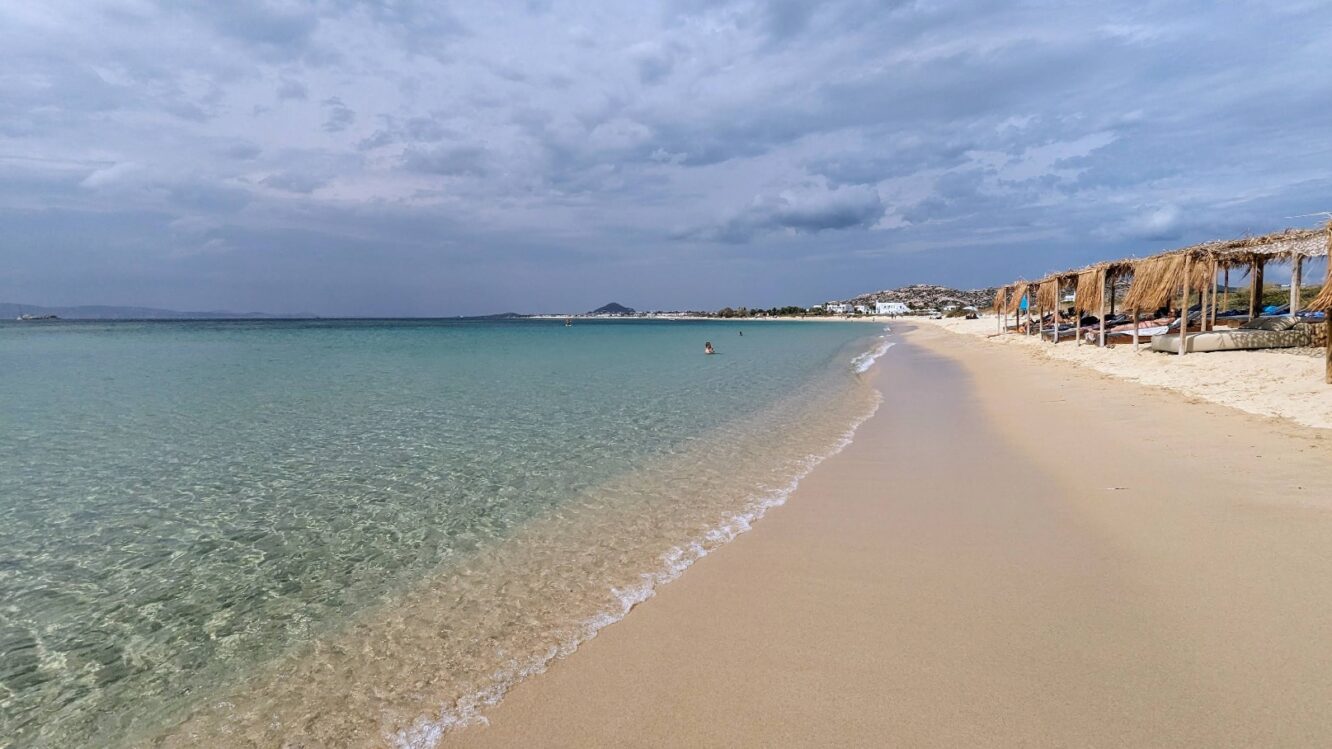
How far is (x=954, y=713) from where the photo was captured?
2902 mm

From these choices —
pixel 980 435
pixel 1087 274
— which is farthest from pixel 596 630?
pixel 1087 274

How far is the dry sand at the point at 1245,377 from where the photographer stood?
31.5 feet

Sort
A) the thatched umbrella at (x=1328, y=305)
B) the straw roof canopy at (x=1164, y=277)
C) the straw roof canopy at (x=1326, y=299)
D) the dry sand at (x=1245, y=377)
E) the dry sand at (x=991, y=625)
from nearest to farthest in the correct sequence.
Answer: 1. the dry sand at (x=991, y=625)
2. the dry sand at (x=1245, y=377)
3. the thatched umbrella at (x=1328, y=305)
4. the straw roof canopy at (x=1326, y=299)
5. the straw roof canopy at (x=1164, y=277)

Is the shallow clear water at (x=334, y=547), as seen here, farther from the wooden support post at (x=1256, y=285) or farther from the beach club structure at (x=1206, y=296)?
the wooden support post at (x=1256, y=285)

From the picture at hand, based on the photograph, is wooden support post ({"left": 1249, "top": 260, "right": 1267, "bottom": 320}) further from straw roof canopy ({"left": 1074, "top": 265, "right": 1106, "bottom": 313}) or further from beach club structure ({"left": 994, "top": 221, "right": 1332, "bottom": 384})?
straw roof canopy ({"left": 1074, "top": 265, "right": 1106, "bottom": 313})

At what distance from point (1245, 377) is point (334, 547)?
15674 millimetres

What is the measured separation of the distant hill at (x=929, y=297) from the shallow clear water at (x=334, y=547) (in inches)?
5924

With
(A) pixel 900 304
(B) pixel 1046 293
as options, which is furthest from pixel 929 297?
(B) pixel 1046 293

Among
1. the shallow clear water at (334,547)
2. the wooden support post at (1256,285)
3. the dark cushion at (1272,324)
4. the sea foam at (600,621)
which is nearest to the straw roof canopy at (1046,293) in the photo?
the wooden support post at (1256,285)

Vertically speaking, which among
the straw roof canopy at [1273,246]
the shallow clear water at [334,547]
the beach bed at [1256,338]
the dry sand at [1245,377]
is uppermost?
the straw roof canopy at [1273,246]

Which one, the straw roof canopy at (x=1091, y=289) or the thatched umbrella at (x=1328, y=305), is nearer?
the thatched umbrella at (x=1328, y=305)

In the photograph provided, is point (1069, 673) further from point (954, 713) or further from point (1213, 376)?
point (1213, 376)

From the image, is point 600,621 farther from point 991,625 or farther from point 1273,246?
point 1273,246

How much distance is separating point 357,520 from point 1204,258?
20.4 m
